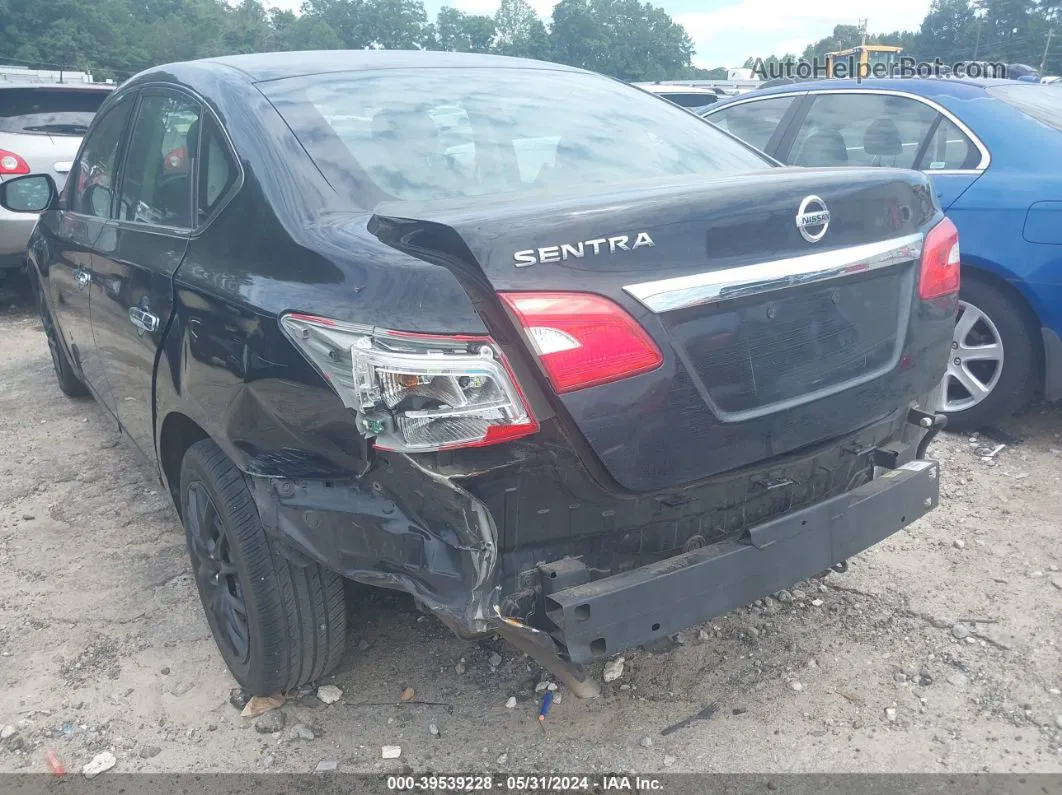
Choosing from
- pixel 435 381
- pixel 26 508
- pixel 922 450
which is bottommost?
pixel 26 508

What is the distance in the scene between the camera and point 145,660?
278 centimetres

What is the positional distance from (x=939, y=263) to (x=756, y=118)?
10.6 feet

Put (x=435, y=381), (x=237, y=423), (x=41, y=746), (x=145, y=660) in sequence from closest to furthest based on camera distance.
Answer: (x=435, y=381)
(x=237, y=423)
(x=41, y=746)
(x=145, y=660)

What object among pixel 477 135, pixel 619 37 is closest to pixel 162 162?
pixel 477 135

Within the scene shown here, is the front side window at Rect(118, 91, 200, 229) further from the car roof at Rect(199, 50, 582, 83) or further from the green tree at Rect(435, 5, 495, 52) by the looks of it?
the green tree at Rect(435, 5, 495, 52)

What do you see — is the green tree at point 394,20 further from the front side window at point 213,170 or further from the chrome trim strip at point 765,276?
the chrome trim strip at point 765,276

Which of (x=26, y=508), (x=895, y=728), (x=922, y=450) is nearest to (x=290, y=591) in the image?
(x=895, y=728)

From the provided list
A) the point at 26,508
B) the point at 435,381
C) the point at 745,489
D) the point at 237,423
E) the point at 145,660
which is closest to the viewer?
the point at 435,381

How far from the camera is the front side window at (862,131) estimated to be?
4.45m

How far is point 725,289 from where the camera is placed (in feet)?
6.13

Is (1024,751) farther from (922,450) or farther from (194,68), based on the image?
(194,68)

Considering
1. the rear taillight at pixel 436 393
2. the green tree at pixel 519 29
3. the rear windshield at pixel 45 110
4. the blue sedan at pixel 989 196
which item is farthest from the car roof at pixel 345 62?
the green tree at pixel 519 29

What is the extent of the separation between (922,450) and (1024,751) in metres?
0.81

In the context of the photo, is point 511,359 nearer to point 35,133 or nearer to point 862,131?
point 862,131
